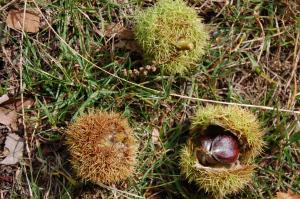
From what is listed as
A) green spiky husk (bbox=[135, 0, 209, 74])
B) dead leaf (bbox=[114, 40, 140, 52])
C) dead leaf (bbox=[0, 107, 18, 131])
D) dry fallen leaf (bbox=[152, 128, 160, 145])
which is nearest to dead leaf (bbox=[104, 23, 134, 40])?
dead leaf (bbox=[114, 40, 140, 52])

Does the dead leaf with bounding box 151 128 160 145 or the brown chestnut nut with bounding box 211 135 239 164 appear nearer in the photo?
the brown chestnut nut with bounding box 211 135 239 164

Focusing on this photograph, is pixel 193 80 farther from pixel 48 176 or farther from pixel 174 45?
pixel 48 176

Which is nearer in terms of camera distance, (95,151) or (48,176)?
(95,151)

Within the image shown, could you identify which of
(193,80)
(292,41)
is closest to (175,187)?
(193,80)

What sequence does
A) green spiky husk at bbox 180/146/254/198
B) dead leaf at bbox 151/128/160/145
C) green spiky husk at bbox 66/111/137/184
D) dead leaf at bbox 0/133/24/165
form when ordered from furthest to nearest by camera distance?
1. dead leaf at bbox 151/128/160/145
2. dead leaf at bbox 0/133/24/165
3. green spiky husk at bbox 180/146/254/198
4. green spiky husk at bbox 66/111/137/184

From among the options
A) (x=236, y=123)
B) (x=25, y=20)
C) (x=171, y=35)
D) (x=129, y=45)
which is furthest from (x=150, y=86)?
(x=25, y=20)

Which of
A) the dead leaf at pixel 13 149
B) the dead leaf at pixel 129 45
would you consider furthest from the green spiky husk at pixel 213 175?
the dead leaf at pixel 13 149

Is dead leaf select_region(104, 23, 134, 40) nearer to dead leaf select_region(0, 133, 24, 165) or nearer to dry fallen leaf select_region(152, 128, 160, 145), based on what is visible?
dry fallen leaf select_region(152, 128, 160, 145)
